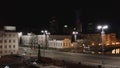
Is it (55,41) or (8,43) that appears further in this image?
(55,41)

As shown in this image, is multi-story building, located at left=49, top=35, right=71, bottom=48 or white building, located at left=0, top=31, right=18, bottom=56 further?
multi-story building, located at left=49, top=35, right=71, bottom=48

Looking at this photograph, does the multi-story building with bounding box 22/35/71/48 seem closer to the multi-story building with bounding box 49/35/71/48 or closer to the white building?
the multi-story building with bounding box 49/35/71/48

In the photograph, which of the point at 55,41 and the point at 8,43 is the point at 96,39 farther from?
the point at 8,43

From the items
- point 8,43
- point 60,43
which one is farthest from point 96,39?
point 8,43

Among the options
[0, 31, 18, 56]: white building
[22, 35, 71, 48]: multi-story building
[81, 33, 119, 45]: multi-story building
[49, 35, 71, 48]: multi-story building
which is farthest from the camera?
[81, 33, 119, 45]: multi-story building

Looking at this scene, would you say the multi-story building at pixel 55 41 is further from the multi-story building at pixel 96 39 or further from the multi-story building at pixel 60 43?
the multi-story building at pixel 96 39

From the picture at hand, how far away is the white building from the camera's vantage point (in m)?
80.6

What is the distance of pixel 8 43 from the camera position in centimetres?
8194

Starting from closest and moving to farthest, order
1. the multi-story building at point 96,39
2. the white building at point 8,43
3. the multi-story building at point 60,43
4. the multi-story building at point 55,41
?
the white building at point 8,43 → the multi-story building at point 60,43 → the multi-story building at point 55,41 → the multi-story building at point 96,39

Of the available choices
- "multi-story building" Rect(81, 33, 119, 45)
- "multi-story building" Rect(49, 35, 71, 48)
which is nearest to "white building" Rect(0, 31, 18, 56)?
"multi-story building" Rect(49, 35, 71, 48)

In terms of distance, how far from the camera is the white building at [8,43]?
265 ft

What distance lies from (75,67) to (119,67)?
886 cm

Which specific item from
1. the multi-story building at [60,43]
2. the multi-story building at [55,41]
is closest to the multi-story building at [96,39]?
the multi-story building at [60,43]

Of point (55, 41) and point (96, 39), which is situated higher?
point (96, 39)
